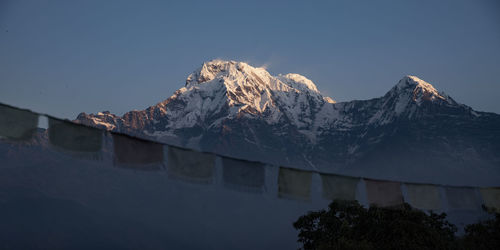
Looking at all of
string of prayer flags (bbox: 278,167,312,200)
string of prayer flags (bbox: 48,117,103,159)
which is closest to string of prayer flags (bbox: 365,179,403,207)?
string of prayer flags (bbox: 278,167,312,200)

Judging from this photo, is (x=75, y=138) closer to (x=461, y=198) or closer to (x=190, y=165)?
(x=190, y=165)

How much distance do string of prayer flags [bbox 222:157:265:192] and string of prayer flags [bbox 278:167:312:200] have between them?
72cm

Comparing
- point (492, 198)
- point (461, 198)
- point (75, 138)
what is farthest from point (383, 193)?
point (75, 138)

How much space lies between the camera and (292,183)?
1373cm

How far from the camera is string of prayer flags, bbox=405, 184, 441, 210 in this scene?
15.1 meters

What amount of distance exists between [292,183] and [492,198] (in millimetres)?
7243

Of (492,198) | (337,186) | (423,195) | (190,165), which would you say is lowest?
(492,198)

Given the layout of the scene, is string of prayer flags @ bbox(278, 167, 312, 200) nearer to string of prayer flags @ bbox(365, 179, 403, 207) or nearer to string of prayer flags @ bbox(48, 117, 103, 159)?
string of prayer flags @ bbox(365, 179, 403, 207)

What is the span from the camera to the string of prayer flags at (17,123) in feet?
32.0

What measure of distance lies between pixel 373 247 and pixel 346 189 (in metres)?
8.50

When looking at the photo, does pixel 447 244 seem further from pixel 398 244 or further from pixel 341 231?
pixel 341 231

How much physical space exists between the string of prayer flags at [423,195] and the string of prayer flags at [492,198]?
5.22 feet

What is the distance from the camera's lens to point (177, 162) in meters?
12.0

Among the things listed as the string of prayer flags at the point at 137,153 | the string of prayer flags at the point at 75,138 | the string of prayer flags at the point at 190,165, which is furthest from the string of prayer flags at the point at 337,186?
the string of prayer flags at the point at 75,138
